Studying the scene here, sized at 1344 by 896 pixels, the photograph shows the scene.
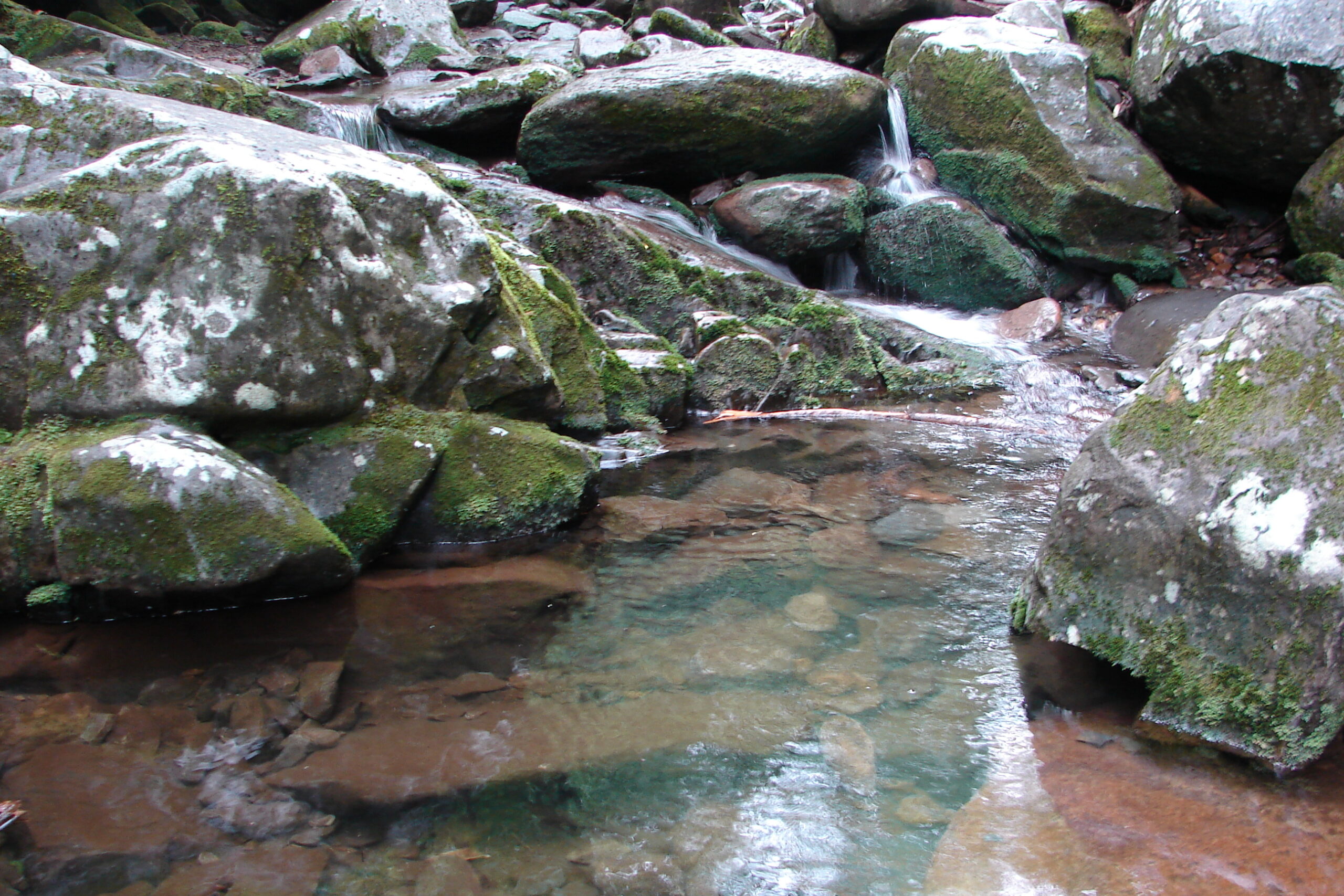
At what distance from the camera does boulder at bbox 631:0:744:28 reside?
661 inches

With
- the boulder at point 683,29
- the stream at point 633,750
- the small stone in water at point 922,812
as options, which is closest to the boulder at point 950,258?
the boulder at point 683,29

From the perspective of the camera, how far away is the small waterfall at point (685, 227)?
9.87 metres

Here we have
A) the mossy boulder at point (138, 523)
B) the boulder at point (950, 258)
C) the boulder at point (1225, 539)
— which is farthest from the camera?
the boulder at point (950, 258)

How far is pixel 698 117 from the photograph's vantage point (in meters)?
10.1

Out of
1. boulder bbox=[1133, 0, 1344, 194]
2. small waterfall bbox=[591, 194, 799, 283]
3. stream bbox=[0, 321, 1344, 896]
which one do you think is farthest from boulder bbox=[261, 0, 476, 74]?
stream bbox=[0, 321, 1344, 896]

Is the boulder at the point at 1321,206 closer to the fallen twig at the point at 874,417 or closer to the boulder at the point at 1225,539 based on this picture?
the fallen twig at the point at 874,417

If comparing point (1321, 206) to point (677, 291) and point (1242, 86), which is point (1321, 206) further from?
point (677, 291)

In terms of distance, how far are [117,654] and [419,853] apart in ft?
5.87

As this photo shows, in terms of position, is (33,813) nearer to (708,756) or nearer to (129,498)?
(129,498)

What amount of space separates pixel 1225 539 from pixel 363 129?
35.2 feet

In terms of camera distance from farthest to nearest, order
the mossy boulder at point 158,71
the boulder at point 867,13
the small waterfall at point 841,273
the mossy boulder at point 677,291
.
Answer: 1. the boulder at point 867,13
2. the small waterfall at point 841,273
3. the mossy boulder at point 158,71
4. the mossy boulder at point 677,291

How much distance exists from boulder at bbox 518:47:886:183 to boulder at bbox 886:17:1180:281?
117 cm

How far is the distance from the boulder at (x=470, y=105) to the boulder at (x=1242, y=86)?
7250 mm

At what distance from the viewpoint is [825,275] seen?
35.0 ft
